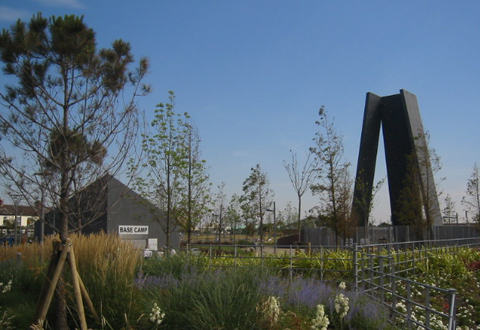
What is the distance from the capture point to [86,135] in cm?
677

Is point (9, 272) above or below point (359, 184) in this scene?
below

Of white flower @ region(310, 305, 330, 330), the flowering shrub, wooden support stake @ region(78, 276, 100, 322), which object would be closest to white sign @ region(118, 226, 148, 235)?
wooden support stake @ region(78, 276, 100, 322)

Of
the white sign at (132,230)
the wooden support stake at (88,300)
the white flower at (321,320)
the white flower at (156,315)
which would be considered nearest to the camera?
the white flower at (321,320)

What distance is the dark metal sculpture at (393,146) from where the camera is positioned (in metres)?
25.2

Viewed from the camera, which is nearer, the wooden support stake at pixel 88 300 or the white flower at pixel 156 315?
the white flower at pixel 156 315

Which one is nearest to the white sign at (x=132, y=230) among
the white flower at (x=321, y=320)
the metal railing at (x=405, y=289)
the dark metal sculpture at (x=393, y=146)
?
the dark metal sculpture at (x=393, y=146)

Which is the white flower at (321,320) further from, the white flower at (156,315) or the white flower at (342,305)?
the white flower at (156,315)

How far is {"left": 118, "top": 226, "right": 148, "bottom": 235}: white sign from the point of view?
101 ft

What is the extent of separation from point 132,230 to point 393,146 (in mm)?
17956

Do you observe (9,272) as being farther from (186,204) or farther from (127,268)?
(186,204)

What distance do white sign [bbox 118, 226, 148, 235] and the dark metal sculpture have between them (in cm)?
1484

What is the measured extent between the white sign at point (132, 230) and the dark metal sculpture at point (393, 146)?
14.8 m

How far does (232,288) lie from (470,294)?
23.2 ft

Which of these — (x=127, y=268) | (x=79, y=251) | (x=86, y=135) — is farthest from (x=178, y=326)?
(x=86, y=135)
